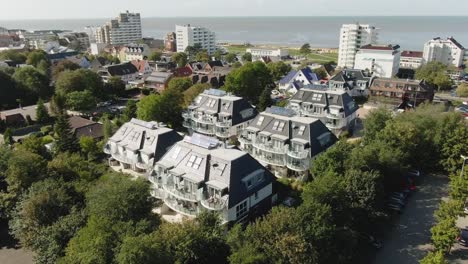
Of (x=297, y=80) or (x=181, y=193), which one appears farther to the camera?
(x=297, y=80)

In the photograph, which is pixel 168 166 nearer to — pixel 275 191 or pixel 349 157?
pixel 275 191

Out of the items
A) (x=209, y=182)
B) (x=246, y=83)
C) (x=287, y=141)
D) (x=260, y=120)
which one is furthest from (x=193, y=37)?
(x=209, y=182)

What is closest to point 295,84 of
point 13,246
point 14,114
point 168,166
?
point 168,166

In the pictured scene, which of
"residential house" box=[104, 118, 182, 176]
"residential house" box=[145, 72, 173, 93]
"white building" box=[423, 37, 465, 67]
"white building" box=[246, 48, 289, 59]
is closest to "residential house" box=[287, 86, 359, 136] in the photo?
"residential house" box=[104, 118, 182, 176]

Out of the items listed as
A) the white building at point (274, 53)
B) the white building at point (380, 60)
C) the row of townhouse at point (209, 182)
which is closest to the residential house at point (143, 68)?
the white building at point (274, 53)

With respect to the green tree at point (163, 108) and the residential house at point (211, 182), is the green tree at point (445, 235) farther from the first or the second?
the green tree at point (163, 108)

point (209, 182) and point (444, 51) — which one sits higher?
point (444, 51)

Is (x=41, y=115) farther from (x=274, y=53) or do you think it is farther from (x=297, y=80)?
(x=274, y=53)
